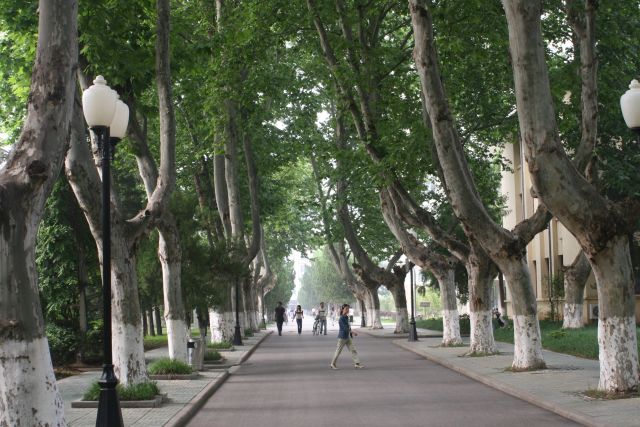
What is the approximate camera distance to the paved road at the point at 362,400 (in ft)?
44.1

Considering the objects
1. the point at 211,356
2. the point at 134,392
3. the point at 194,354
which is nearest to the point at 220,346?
the point at 211,356

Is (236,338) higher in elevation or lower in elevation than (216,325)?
lower

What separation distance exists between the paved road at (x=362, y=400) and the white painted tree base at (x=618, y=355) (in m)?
1.40

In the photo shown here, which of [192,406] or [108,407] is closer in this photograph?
[108,407]

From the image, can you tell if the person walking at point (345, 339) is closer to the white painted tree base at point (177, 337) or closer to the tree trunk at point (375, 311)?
the white painted tree base at point (177, 337)

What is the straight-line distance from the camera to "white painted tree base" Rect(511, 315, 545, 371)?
20500 millimetres

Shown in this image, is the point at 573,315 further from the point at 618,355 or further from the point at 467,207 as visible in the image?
the point at 618,355

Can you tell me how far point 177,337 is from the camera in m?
21.6

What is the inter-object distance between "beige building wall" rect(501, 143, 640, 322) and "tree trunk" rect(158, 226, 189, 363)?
2882cm

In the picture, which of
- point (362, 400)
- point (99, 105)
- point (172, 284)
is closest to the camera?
point (99, 105)

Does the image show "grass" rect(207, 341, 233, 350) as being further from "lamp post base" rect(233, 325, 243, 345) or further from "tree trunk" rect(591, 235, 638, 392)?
"tree trunk" rect(591, 235, 638, 392)

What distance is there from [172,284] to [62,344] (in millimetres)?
7759

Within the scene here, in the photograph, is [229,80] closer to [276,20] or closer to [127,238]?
[276,20]

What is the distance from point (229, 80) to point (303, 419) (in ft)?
50.6
